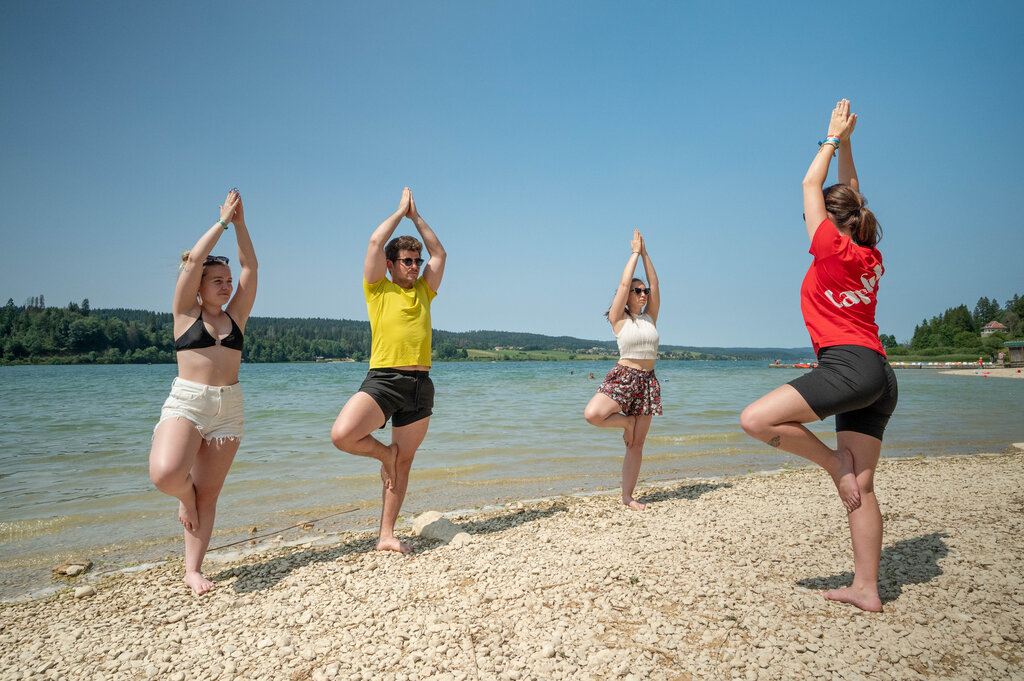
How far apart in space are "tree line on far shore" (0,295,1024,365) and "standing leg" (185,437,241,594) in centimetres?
6961

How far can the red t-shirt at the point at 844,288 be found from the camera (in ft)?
9.66

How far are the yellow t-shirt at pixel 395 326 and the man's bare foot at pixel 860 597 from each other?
3.11 metres

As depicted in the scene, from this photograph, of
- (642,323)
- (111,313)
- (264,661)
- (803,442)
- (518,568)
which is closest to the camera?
(264,661)

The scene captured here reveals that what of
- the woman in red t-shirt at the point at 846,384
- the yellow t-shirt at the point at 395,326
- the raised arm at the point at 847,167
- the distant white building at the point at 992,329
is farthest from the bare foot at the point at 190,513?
the distant white building at the point at 992,329

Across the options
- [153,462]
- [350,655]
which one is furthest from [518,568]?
[153,462]

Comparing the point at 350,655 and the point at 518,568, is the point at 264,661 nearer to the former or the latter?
the point at 350,655

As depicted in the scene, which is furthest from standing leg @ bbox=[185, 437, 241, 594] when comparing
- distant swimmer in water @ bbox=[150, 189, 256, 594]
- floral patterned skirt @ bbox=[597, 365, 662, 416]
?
floral patterned skirt @ bbox=[597, 365, 662, 416]

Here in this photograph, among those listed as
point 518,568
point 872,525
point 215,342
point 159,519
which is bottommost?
point 159,519

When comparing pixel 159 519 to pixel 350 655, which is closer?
pixel 350 655

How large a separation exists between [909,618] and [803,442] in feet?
3.49

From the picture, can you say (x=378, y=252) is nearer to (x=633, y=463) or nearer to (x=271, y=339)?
(x=633, y=463)

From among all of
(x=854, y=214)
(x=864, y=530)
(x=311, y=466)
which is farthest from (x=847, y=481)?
(x=311, y=466)

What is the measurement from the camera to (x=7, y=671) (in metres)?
2.78

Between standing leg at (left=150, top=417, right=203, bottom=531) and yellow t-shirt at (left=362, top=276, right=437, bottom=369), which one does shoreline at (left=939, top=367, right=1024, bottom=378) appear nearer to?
yellow t-shirt at (left=362, top=276, right=437, bottom=369)
